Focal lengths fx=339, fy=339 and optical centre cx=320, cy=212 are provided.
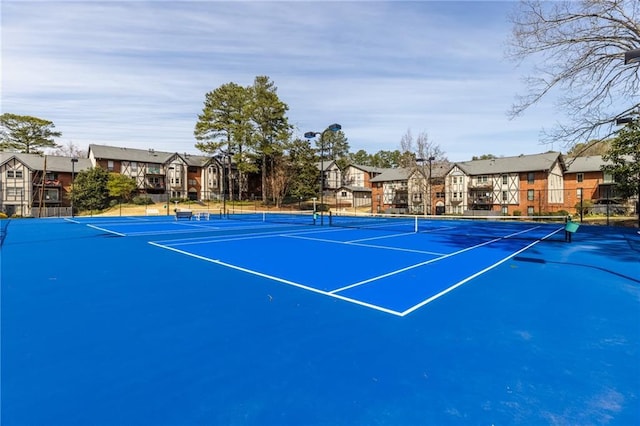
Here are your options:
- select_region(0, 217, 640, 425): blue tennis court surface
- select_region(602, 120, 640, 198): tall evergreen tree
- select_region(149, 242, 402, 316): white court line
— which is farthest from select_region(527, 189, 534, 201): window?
select_region(149, 242, 402, 316): white court line

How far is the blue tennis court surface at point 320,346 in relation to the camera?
3111mm

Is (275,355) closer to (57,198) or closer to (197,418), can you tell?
(197,418)

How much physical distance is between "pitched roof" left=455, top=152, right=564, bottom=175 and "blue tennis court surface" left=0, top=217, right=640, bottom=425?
144ft

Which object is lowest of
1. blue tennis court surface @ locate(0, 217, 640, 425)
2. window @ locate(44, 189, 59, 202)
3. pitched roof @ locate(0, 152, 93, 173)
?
blue tennis court surface @ locate(0, 217, 640, 425)

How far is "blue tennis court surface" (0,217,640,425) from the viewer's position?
3.11 metres

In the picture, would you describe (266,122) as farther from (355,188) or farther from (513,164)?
(513,164)

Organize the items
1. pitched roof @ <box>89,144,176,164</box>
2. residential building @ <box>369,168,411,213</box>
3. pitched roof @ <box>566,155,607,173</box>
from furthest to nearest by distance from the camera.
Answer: residential building @ <box>369,168,411,213</box> < pitched roof @ <box>89,144,176,164</box> < pitched roof @ <box>566,155,607,173</box>

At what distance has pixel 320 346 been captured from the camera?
4387 millimetres

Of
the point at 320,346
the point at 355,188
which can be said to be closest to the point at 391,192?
the point at 355,188

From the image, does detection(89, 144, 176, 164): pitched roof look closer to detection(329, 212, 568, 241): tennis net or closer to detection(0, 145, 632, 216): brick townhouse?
detection(0, 145, 632, 216): brick townhouse

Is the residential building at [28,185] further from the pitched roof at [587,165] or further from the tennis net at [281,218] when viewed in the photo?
the pitched roof at [587,165]

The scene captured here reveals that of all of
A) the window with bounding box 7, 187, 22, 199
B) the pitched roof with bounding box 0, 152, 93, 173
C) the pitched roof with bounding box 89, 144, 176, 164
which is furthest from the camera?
the pitched roof with bounding box 89, 144, 176, 164

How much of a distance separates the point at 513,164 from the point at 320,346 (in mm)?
54054

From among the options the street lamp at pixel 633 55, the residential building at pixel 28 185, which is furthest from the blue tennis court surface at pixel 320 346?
the residential building at pixel 28 185
